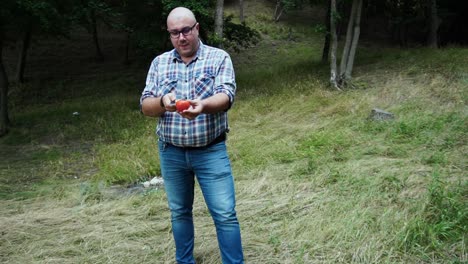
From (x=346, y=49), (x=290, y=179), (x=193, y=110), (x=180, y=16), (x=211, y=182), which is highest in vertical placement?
(x=180, y=16)

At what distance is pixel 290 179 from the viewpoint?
5031 mm

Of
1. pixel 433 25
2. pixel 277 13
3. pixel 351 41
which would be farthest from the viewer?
pixel 277 13

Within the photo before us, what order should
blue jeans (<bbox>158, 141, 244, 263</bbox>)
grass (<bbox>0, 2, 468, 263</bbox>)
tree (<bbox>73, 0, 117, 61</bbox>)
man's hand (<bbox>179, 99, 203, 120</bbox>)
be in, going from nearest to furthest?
man's hand (<bbox>179, 99, 203, 120</bbox>) → blue jeans (<bbox>158, 141, 244, 263</bbox>) → grass (<bbox>0, 2, 468, 263</bbox>) → tree (<bbox>73, 0, 117, 61</bbox>)

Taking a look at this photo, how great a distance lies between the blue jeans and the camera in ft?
9.07

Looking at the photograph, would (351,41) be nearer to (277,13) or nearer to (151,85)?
(151,85)

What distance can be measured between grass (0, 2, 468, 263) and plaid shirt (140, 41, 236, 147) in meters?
1.27

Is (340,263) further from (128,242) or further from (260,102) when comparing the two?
(260,102)

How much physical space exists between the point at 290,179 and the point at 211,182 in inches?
94.7

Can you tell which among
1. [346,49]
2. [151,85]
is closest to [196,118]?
[151,85]

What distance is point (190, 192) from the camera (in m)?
2.99

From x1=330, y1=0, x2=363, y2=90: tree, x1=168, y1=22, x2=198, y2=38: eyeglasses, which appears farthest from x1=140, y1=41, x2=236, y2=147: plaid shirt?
x1=330, y1=0, x2=363, y2=90: tree

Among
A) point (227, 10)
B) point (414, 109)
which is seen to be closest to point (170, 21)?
point (414, 109)

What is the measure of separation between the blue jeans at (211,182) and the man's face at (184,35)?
63 centimetres

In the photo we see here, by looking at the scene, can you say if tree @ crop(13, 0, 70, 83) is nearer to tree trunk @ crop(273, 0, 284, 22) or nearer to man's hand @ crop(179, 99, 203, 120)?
man's hand @ crop(179, 99, 203, 120)
